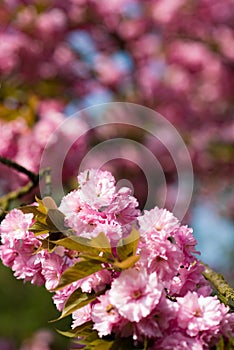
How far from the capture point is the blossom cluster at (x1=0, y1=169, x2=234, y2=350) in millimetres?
1309

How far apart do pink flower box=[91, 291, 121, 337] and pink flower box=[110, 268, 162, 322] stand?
2 cm

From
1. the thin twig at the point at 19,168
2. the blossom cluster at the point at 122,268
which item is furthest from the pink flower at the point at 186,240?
the thin twig at the point at 19,168

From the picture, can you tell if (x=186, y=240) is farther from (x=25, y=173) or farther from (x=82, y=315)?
(x=25, y=173)

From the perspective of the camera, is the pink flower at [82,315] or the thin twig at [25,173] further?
the thin twig at [25,173]

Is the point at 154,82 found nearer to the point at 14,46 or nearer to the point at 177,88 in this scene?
the point at 177,88

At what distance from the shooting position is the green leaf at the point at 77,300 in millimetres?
1378

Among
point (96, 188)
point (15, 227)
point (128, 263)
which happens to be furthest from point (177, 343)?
point (15, 227)

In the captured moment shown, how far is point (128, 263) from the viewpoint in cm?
132

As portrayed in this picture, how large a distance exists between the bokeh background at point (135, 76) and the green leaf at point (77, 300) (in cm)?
282

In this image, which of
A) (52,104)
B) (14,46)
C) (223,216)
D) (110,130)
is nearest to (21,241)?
(52,104)

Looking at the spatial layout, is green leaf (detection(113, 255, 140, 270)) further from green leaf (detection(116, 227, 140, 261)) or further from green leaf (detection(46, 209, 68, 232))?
green leaf (detection(46, 209, 68, 232))

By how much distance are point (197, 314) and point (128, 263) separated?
0.18 m

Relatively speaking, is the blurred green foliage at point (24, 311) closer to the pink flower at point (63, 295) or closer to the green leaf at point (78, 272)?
the pink flower at point (63, 295)

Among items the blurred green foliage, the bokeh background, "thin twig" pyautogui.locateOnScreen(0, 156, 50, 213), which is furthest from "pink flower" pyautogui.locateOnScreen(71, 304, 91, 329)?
the blurred green foliage
